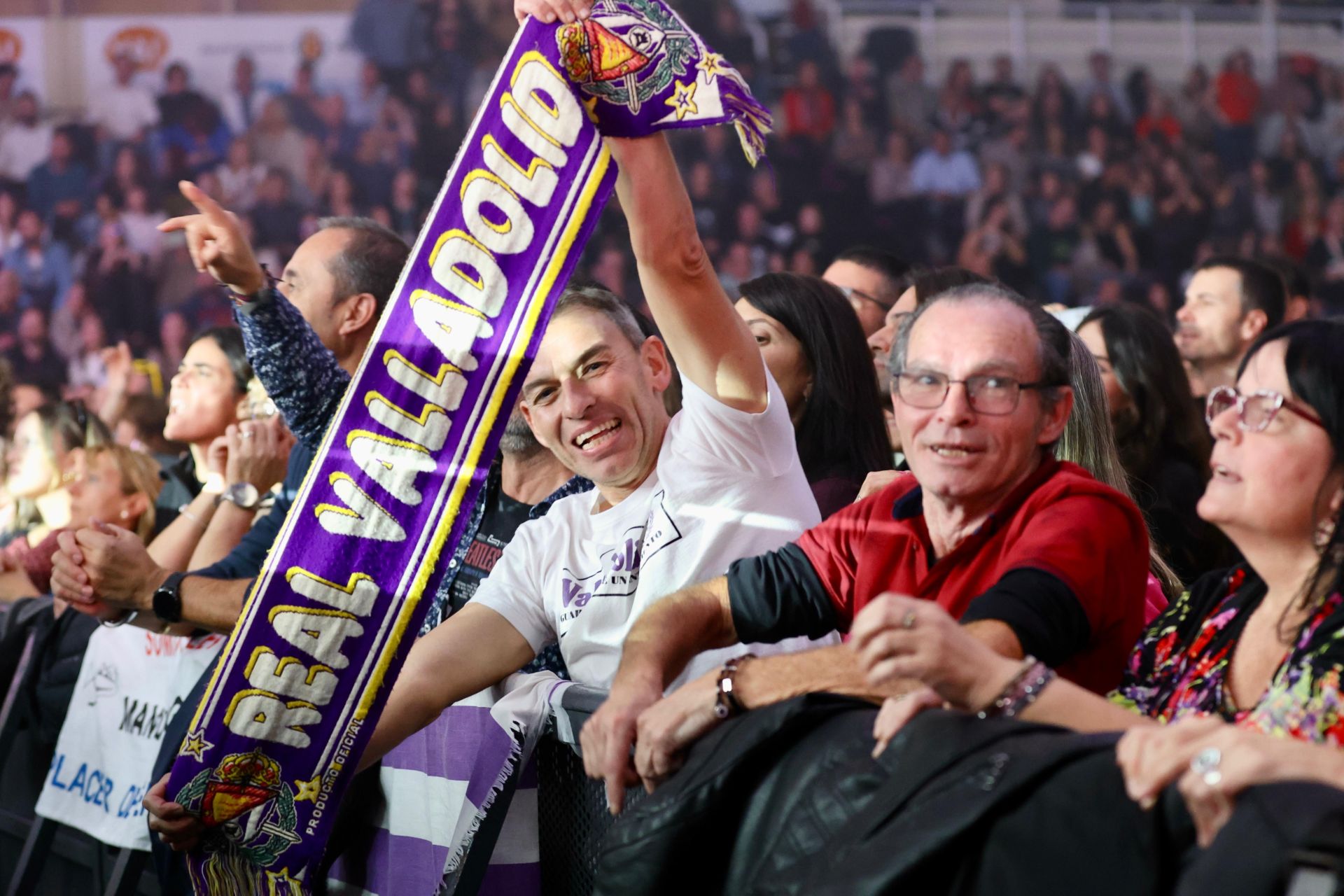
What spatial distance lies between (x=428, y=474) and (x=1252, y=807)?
160 cm

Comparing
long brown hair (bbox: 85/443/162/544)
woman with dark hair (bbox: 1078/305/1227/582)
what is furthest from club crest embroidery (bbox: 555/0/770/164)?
long brown hair (bbox: 85/443/162/544)

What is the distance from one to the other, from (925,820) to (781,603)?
2.68ft

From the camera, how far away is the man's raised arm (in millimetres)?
2346

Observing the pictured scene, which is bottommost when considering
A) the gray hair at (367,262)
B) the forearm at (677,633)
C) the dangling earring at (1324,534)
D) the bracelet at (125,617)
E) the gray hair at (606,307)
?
the bracelet at (125,617)

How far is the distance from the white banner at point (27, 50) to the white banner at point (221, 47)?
0.33m

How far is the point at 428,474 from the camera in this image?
8.13 ft

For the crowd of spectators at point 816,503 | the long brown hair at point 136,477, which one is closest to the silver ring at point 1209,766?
the crowd of spectators at point 816,503

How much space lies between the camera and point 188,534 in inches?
155

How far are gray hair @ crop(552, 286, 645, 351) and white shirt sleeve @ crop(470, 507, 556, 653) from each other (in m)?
0.38

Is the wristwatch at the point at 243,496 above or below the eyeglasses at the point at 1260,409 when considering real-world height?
below

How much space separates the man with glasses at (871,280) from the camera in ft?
13.4

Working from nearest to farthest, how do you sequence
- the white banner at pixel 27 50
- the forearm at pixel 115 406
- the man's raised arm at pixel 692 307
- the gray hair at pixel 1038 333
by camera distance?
1. the gray hair at pixel 1038 333
2. the man's raised arm at pixel 692 307
3. the forearm at pixel 115 406
4. the white banner at pixel 27 50

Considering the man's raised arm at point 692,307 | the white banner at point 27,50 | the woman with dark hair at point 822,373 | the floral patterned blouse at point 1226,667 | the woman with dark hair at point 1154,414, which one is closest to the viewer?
the floral patterned blouse at point 1226,667

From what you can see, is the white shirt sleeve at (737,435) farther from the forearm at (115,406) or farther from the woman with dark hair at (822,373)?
the forearm at (115,406)
